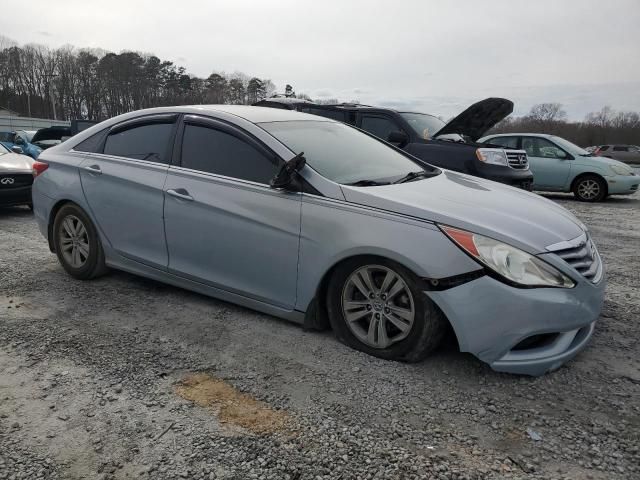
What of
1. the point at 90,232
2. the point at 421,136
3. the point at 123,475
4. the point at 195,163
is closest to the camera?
the point at 123,475

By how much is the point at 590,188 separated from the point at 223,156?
402 inches

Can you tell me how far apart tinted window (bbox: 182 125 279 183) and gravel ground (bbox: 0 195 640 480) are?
107 cm

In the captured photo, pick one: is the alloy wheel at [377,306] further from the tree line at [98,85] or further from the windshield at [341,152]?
the tree line at [98,85]

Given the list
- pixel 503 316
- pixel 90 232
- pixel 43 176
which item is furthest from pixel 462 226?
pixel 43 176

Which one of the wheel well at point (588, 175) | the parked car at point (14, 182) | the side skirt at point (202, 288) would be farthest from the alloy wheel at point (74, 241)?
the wheel well at point (588, 175)

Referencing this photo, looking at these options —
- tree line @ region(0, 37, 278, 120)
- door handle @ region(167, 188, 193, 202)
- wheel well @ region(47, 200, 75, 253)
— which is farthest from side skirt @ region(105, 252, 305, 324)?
tree line @ region(0, 37, 278, 120)

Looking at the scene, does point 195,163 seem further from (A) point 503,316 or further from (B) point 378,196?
(A) point 503,316

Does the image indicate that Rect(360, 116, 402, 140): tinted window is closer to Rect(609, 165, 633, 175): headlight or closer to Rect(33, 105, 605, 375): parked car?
Rect(33, 105, 605, 375): parked car

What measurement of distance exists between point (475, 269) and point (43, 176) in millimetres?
4066

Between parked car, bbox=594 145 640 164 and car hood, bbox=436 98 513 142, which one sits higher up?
car hood, bbox=436 98 513 142

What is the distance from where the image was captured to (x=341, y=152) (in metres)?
3.75

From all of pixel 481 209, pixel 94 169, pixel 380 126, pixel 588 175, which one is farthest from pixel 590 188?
pixel 94 169

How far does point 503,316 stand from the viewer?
2678 millimetres

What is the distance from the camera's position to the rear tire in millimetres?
4457
